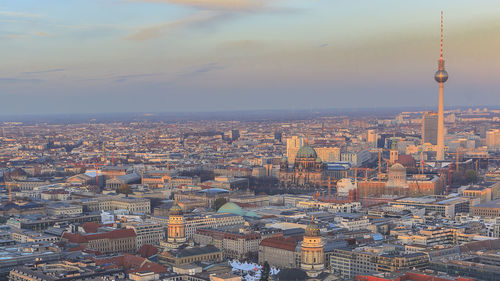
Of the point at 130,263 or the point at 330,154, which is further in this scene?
the point at 330,154

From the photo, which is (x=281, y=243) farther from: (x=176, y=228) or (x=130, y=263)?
(x=130, y=263)

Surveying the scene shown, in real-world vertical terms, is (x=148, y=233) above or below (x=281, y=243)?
below

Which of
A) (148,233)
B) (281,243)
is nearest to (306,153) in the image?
(148,233)

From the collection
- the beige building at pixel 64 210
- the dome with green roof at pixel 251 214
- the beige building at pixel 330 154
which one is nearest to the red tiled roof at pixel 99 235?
the beige building at pixel 64 210

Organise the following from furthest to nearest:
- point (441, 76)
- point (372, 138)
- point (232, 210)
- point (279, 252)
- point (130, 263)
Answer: point (372, 138) → point (441, 76) → point (232, 210) → point (279, 252) → point (130, 263)

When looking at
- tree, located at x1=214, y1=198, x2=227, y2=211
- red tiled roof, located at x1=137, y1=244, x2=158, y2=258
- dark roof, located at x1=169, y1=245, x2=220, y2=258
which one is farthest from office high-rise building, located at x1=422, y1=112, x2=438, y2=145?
red tiled roof, located at x1=137, y1=244, x2=158, y2=258

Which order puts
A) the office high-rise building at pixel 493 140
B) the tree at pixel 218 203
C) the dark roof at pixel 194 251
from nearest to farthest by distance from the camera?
1. the dark roof at pixel 194 251
2. the tree at pixel 218 203
3. the office high-rise building at pixel 493 140

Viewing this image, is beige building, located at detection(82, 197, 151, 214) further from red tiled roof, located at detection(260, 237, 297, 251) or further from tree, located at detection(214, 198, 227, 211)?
red tiled roof, located at detection(260, 237, 297, 251)

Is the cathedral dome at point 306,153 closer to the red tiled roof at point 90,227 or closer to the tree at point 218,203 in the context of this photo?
the tree at point 218,203

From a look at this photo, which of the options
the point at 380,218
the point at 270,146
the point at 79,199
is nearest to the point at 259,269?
the point at 380,218

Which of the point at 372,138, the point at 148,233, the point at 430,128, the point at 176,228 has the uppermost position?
the point at 430,128

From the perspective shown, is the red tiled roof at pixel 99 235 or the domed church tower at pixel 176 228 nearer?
the red tiled roof at pixel 99 235

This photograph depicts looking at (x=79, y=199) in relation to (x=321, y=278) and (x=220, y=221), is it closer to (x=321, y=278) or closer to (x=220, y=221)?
(x=220, y=221)
